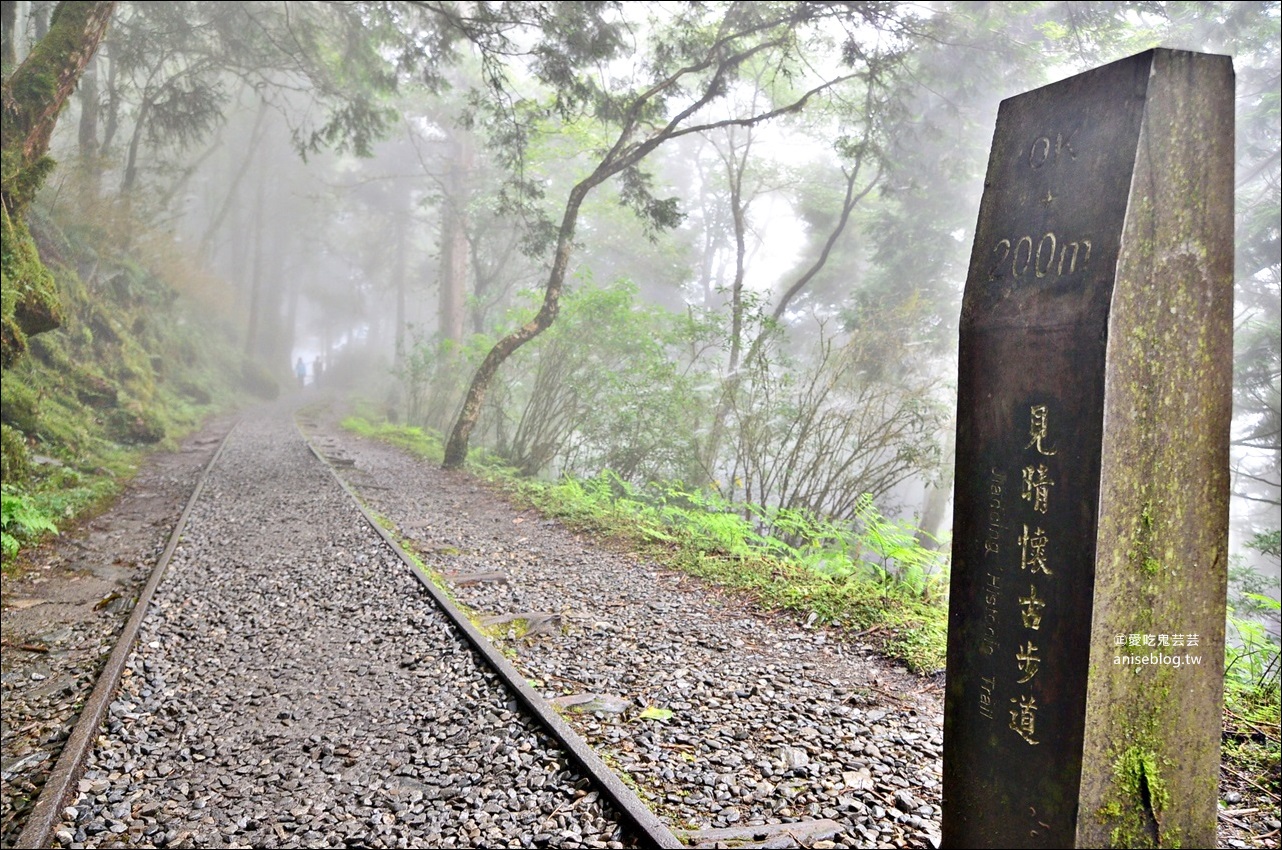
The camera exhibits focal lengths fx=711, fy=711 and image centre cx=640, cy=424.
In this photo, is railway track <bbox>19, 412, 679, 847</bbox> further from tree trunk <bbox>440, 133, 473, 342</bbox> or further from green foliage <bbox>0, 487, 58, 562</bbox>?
tree trunk <bbox>440, 133, 473, 342</bbox>

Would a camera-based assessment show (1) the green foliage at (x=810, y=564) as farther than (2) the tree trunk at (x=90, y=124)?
No

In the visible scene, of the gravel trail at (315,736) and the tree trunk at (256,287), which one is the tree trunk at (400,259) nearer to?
the tree trunk at (256,287)

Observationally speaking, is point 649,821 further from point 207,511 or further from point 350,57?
point 350,57

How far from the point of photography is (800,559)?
254 inches

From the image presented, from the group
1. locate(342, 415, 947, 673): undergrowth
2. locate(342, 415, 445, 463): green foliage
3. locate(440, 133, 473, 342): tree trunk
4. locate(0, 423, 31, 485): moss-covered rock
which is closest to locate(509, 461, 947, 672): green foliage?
locate(342, 415, 947, 673): undergrowth

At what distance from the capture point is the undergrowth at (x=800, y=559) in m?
4.75

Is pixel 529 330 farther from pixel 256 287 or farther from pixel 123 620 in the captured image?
pixel 256 287

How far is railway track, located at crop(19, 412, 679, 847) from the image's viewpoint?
106 inches

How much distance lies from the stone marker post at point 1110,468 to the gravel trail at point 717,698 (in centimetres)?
110

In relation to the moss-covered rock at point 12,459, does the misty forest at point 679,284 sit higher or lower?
higher

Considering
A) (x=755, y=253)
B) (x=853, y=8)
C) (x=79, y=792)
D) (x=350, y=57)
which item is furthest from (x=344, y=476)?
(x=755, y=253)

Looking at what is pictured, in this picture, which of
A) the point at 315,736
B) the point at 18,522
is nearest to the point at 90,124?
the point at 18,522

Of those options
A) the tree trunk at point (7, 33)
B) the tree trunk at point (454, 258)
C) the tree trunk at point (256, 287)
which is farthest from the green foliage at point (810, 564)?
the tree trunk at point (256, 287)

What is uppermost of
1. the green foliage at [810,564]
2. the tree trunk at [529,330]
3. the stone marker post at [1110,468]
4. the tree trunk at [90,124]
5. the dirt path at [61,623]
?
the tree trunk at [90,124]
